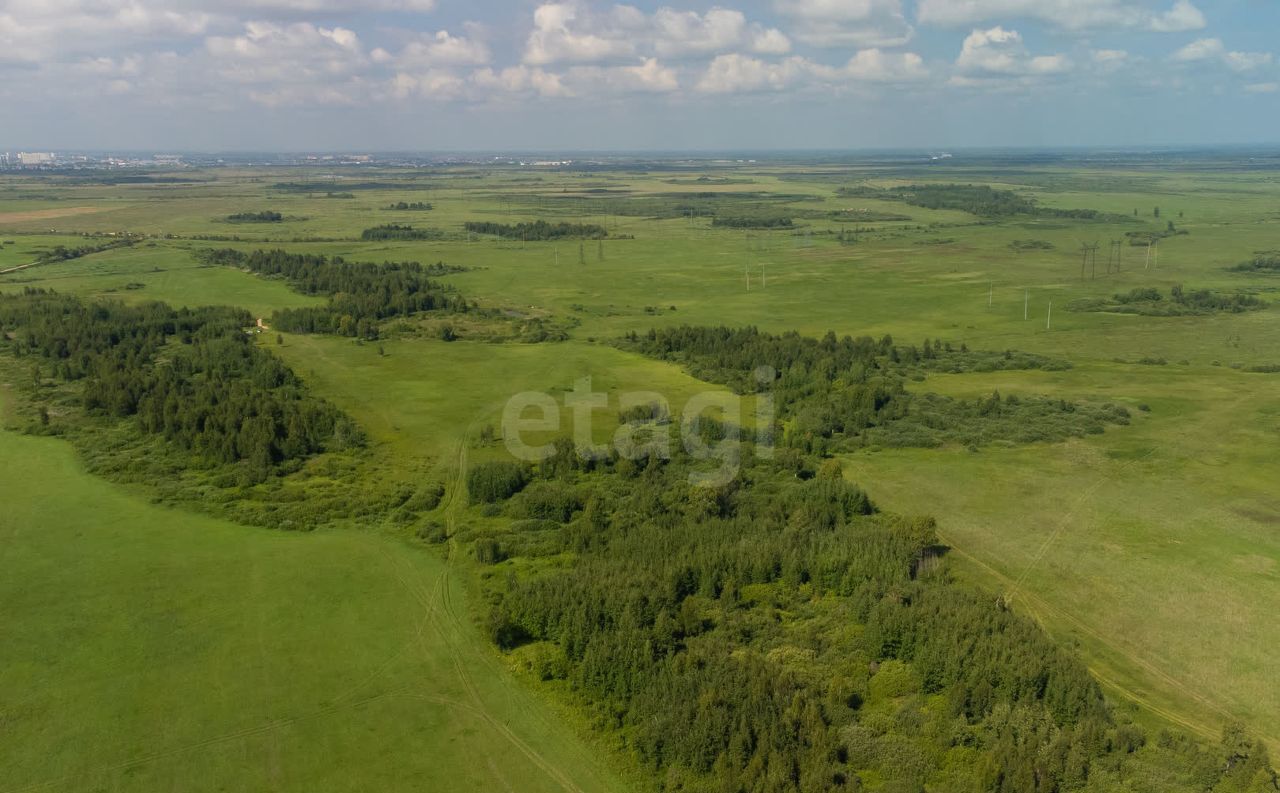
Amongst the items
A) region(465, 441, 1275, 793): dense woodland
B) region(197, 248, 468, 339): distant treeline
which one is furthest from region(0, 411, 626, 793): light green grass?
region(197, 248, 468, 339): distant treeline

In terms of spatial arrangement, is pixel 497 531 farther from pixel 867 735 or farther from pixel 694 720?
pixel 867 735

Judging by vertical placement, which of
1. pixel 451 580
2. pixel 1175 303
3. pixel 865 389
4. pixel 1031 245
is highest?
pixel 1031 245

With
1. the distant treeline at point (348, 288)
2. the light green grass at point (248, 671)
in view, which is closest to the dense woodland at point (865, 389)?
the light green grass at point (248, 671)

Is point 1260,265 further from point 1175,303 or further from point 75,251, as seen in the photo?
point 75,251

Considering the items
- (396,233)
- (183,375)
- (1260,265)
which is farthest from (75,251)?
(1260,265)

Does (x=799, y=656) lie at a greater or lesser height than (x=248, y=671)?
greater

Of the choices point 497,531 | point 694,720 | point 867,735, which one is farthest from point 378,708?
point 867,735
